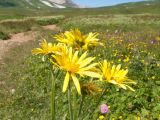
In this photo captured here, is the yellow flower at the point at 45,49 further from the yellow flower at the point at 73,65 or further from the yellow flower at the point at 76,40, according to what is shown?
the yellow flower at the point at 73,65

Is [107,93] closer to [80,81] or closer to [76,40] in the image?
[76,40]

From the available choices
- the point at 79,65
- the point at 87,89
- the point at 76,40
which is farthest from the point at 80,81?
the point at 76,40

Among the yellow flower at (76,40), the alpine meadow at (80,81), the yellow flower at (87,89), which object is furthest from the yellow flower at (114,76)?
the yellow flower at (76,40)

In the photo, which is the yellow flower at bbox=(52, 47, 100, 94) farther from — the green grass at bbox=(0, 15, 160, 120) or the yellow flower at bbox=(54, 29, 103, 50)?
the green grass at bbox=(0, 15, 160, 120)

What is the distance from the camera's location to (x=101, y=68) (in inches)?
109

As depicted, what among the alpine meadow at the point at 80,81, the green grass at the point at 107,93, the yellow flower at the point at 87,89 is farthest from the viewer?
the green grass at the point at 107,93

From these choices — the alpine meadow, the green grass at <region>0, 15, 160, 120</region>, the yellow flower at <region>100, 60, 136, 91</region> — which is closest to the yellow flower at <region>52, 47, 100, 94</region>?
the alpine meadow

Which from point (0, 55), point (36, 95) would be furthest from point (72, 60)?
point (0, 55)

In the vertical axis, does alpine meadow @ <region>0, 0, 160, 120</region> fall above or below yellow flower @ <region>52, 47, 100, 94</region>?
below

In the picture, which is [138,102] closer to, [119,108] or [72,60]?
[119,108]

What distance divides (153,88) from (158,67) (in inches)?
54.8

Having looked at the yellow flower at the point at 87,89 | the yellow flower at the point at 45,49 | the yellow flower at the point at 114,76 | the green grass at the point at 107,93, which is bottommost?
the green grass at the point at 107,93

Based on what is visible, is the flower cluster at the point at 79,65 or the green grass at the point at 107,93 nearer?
the flower cluster at the point at 79,65

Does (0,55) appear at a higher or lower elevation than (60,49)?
lower
